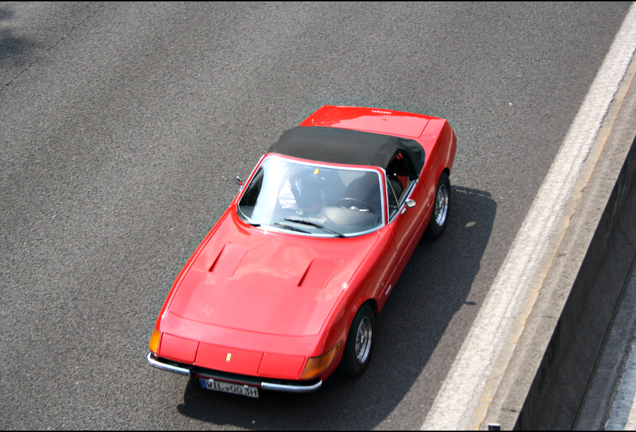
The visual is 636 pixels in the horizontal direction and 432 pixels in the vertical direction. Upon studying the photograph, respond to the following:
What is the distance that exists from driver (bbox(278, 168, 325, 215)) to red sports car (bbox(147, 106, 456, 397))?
1cm

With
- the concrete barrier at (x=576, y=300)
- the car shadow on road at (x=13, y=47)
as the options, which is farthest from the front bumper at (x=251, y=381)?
the car shadow on road at (x=13, y=47)

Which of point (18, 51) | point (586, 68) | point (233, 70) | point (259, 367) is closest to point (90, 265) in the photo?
point (259, 367)

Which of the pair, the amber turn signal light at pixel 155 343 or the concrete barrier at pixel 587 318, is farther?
the amber turn signal light at pixel 155 343

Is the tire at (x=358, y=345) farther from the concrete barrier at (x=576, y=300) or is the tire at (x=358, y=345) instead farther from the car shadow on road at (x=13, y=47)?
the car shadow on road at (x=13, y=47)

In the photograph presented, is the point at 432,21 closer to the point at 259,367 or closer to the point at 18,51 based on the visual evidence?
the point at 18,51

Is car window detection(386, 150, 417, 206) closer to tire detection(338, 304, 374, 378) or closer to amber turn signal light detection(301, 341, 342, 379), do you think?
tire detection(338, 304, 374, 378)

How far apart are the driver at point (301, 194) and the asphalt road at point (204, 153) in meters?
1.26

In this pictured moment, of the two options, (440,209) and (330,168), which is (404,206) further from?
(440,209)

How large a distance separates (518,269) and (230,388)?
324 centimetres

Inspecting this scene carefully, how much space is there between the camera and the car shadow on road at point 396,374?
5.19 meters

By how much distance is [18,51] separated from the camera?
406 inches

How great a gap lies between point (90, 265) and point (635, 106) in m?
6.77

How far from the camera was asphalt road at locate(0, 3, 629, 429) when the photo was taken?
553 cm

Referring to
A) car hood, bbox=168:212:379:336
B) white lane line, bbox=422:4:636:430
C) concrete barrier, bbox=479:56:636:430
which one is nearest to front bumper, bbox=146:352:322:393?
car hood, bbox=168:212:379:336
